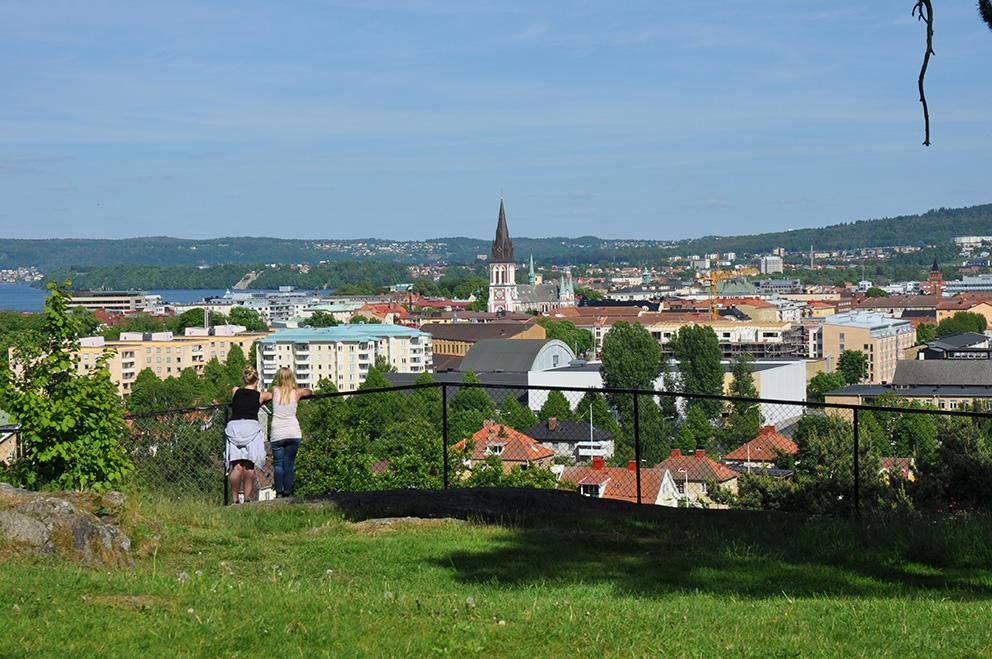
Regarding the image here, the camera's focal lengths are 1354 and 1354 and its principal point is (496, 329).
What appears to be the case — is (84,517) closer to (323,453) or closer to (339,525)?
(339,525)

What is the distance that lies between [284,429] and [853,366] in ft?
338

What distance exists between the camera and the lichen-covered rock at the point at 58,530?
7.12 meters

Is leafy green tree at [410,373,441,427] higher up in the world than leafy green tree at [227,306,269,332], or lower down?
higher up

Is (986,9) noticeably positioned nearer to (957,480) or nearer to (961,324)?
(957,480)

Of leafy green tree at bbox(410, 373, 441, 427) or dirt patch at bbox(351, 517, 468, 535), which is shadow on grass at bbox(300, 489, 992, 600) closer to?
dirt patch at bbox(351, 517, 468, 535)

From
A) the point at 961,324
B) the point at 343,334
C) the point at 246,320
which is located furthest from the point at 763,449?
the point at 246,320

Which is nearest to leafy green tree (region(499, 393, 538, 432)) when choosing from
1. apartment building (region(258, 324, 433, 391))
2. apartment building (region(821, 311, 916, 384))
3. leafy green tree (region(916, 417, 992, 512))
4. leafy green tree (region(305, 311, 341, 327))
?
leafy green tree (region(916, 417, 992, 512))

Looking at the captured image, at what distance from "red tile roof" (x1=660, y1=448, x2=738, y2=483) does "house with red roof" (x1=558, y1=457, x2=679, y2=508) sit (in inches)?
6.1

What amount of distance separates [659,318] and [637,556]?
152395mm

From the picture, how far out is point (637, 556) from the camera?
812cm

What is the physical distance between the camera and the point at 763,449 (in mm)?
16266

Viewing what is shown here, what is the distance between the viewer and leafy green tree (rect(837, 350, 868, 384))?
107312mm

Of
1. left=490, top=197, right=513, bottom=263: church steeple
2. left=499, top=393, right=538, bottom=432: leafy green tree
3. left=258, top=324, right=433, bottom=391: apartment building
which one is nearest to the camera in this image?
left=499, top=393, right=538, bottom=432: leafy green tree

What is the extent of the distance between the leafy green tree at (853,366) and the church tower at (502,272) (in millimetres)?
84743
